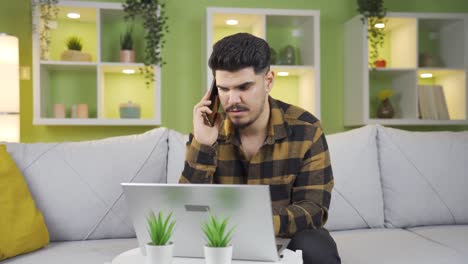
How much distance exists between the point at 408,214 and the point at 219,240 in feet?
4.99

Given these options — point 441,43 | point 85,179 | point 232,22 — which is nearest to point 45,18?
Result: point 232,22

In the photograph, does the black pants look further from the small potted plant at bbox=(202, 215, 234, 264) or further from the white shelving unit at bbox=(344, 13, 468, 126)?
the white shelving unit at bbox=(344, 13, 468, 126)

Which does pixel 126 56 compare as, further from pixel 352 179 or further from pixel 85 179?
pixel 352 179

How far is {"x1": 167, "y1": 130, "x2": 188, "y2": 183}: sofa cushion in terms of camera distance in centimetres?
221

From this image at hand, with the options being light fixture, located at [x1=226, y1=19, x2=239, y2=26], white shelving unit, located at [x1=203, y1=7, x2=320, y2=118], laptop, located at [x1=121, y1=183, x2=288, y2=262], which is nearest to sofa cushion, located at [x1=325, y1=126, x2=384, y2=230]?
white shelving unit, located at [x1=203, y1=7, x2=320, y2=118]

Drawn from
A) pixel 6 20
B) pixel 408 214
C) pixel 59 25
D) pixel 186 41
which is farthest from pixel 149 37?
pixel 408 214

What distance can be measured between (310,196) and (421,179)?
3.19ft

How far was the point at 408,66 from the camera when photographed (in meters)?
3.54

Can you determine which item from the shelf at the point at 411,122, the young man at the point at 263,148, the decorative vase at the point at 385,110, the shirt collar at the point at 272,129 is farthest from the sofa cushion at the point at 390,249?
the decorative vase at the point at 385,110

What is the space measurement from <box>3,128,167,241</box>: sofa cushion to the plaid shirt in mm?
451

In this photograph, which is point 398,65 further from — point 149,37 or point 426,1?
point 149,37

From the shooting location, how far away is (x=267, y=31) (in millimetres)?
3664

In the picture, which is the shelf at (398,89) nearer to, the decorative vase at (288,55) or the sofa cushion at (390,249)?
the decorative vase at (288,55)

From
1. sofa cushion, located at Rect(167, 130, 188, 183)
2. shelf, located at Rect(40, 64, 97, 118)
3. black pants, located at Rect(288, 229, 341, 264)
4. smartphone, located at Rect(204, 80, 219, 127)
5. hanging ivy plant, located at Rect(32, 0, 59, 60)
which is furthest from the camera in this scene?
shelf, located at Rect(40, 64, 97, 118)
